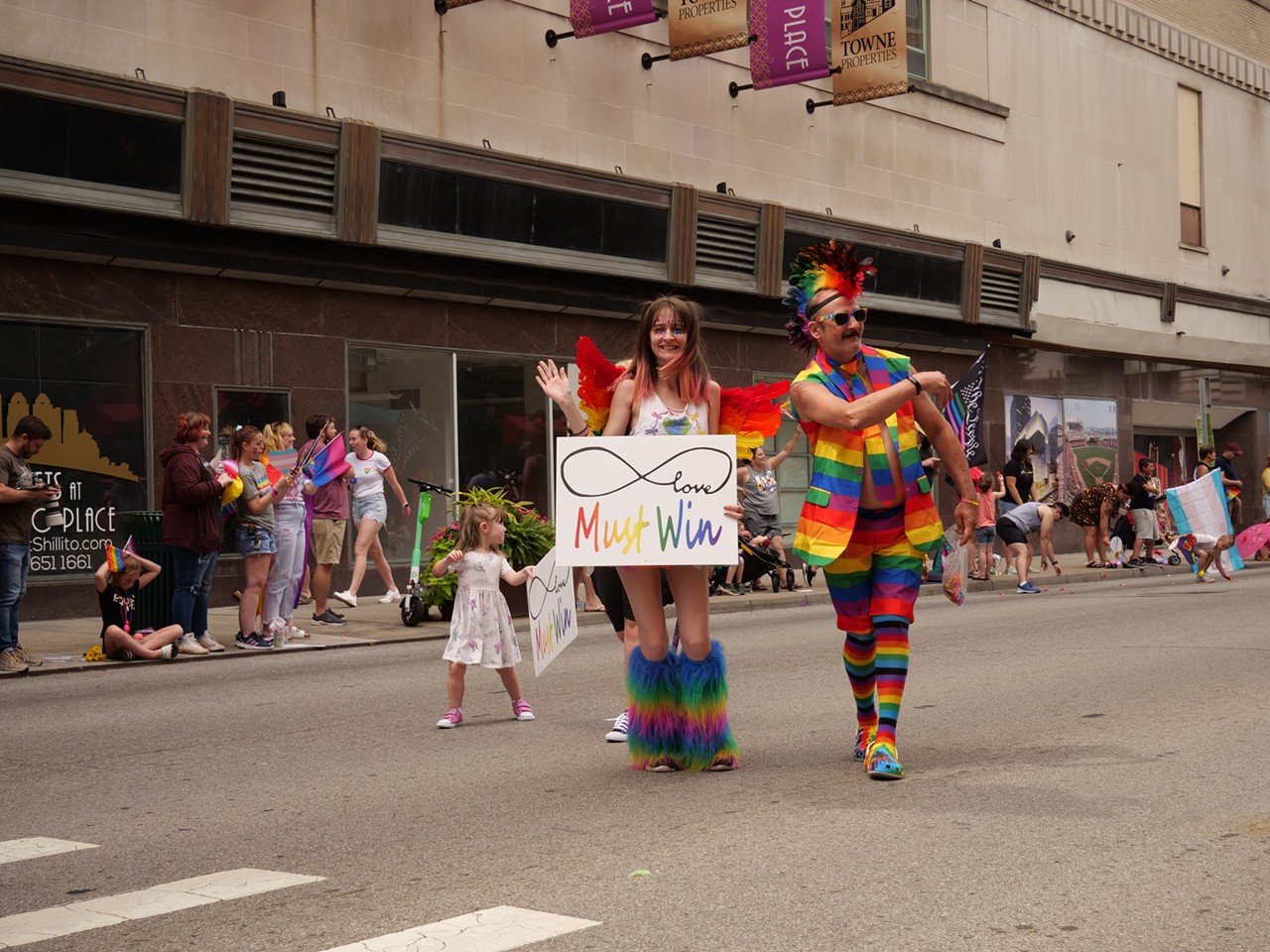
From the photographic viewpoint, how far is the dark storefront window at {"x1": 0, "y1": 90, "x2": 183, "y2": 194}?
51.7ft

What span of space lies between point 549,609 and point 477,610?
720mm

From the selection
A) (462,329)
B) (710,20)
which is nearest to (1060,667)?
(462,329)

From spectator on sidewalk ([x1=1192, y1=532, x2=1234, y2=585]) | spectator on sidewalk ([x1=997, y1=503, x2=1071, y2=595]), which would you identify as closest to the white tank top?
spectator on sidewalk ([x1=997, y1=503, x2=1071, y2=595])

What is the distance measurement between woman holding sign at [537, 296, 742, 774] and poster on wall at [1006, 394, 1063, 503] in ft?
80.3

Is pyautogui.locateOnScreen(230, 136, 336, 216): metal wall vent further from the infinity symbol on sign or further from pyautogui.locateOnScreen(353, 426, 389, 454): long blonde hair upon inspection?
the infinity symbol on sign

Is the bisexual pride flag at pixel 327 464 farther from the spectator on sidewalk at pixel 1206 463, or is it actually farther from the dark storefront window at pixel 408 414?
the spectator on sidewalk at pixel 1206 463

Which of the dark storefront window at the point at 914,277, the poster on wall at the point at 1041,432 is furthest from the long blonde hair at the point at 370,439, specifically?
the poster on wall at the point at 1041,432

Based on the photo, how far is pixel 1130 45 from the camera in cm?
3500

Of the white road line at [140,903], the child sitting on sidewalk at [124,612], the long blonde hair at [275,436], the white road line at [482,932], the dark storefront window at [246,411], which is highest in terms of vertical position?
the dark storefront window at [246,411]

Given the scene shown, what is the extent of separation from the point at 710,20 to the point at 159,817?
16972mm

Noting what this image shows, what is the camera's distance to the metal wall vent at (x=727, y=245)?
23781mm

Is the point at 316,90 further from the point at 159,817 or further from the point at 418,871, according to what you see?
the point at 418,871

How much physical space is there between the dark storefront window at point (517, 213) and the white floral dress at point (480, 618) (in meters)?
11.0

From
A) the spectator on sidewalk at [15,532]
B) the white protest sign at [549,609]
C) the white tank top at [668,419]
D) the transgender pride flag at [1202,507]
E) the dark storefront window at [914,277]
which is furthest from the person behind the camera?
the dark storefront window at [914,277]
